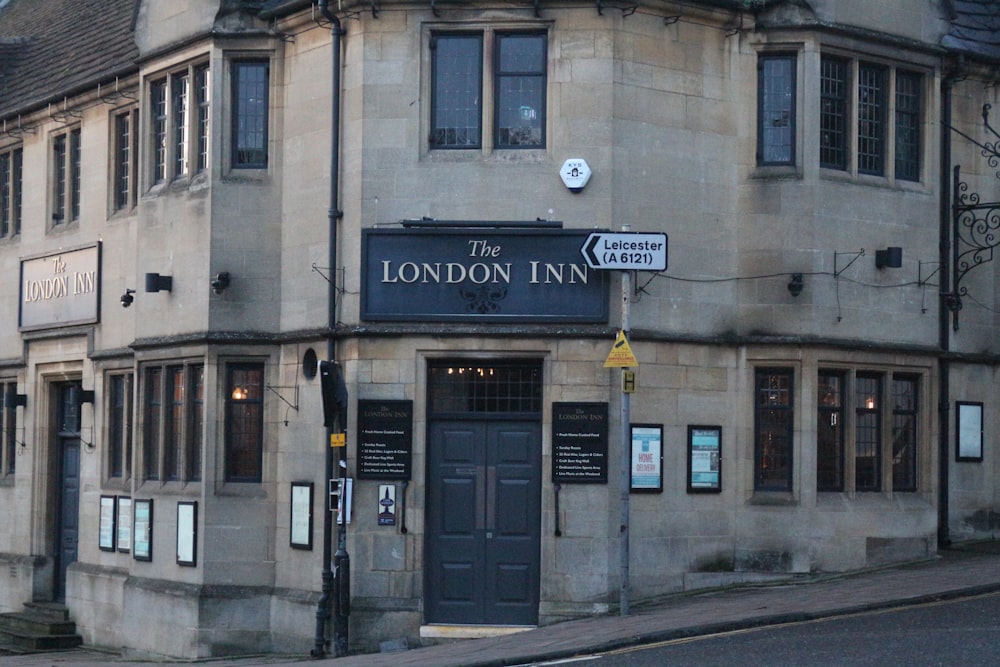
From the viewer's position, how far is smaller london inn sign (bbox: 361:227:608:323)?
1942cm

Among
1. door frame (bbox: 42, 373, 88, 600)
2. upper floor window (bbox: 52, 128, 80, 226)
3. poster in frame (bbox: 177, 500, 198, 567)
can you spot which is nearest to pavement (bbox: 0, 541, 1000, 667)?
poster in frame (bbox: 177, 500, 198, 567)

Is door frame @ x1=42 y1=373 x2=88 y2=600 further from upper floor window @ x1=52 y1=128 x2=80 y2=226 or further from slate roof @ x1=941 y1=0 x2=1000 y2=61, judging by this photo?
slate roof @ x1=941 y1=0 x2=1000 y2=61

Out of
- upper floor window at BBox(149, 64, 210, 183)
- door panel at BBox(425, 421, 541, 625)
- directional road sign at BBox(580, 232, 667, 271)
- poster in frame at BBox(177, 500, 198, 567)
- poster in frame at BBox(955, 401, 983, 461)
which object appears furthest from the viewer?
poster in frame at BBox(955, 401, 983, 461)

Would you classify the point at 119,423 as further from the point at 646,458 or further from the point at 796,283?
the point at 796,283

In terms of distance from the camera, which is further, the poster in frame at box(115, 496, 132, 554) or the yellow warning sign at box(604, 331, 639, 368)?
the poster in frame at box(115, 496, 132, 554)

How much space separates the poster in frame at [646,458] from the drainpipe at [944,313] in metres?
4.79

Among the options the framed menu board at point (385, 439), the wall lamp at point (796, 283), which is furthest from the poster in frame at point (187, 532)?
the wall lamp at point (796, 283)

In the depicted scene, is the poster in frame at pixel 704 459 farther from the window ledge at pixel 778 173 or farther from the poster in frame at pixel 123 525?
the poster in frame at pixel 123 525

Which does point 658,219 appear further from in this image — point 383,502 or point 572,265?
point 383,502

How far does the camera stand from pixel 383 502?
19.4m

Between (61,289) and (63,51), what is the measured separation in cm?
428

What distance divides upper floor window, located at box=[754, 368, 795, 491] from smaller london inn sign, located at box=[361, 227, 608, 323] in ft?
8.79

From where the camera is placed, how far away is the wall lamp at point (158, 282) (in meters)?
22.0

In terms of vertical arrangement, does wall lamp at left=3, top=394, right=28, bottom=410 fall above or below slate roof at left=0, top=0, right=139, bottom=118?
below
